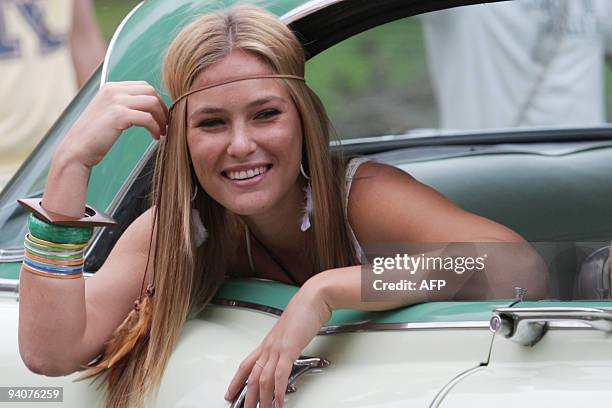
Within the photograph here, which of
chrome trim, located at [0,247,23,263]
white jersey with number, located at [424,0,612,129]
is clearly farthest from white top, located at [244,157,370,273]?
white jersey with number, located at [424,0,612,129]

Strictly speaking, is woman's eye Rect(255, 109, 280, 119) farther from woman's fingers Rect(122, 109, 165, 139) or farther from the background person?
the background person

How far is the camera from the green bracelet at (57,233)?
2.27 meters

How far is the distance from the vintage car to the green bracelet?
9.7 inches

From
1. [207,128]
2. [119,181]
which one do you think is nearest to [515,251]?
[207,128]

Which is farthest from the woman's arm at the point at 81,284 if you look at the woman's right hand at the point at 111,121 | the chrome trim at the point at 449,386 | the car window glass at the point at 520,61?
the car window glass at the point at 520,61

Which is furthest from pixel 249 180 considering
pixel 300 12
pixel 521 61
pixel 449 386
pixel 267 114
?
pixel 521 61

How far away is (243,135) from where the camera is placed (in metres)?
2.29

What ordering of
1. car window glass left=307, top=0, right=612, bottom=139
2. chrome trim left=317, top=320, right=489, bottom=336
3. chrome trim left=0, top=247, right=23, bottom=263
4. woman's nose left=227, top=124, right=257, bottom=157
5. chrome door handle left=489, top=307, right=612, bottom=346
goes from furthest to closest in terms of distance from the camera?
car window glass left=307, top=0, right=612, bottom=139
chrome trim left=0, top=247, right=23, bottom=263
woman's nose left=227, top=124, right=257, bottom=157
chrome trim left=317, top=320, right=489, bottom=336
chrome door handle left=489, top=307, right=612, bottom=346

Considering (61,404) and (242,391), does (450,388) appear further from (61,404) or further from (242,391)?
(61,404)

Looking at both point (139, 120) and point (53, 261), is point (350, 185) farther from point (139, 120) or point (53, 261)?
point (53, 261)

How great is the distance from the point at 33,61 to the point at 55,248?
3.32 metres

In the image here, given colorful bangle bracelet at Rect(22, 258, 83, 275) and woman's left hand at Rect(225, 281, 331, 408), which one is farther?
colorful bangle bracelet at Rect(22, 258, 83, 275)

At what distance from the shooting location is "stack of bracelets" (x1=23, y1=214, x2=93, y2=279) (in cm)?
227

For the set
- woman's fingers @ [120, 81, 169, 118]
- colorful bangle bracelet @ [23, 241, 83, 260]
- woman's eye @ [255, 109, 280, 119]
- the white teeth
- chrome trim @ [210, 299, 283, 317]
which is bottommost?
chrome trim @ [210, 299, 283, 317]
